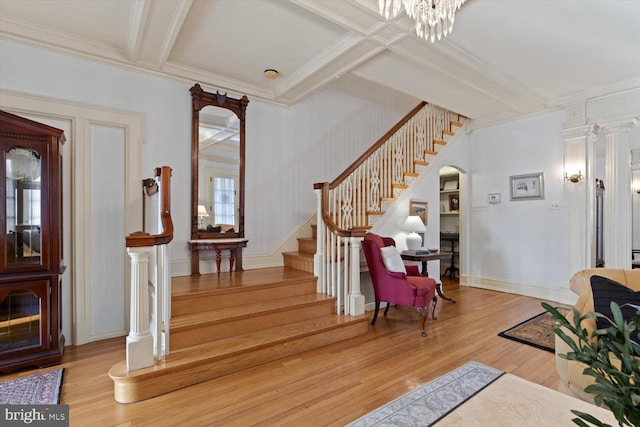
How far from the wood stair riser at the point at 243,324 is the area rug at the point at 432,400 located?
1348 millimetres

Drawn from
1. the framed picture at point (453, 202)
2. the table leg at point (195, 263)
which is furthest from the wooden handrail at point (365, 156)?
the framed picture at point (453, 202)

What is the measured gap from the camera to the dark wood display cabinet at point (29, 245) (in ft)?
8.17

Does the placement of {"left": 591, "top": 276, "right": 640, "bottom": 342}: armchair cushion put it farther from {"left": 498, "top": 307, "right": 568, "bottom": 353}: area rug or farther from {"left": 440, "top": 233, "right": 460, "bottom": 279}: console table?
{"left": 440, "top": 233, "right": 460, "bottom": 279}: console table

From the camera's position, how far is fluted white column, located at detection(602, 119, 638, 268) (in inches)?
169

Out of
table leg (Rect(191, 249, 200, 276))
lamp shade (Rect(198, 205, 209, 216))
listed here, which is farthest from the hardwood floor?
lamp shade (Rect(198, 205, 209, 216))

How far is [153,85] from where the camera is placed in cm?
364

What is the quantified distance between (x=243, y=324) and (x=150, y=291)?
0.87 metres

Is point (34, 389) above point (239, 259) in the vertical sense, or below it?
below

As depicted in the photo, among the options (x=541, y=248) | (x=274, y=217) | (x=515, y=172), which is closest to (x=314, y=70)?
(x=274, y=217)

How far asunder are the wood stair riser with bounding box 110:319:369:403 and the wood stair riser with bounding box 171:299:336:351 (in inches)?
11.4

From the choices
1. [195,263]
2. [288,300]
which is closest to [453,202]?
[288,300]

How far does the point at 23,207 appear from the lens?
8.59 feet

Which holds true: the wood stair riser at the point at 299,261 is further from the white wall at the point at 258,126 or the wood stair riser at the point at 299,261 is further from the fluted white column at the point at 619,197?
the fluted white column at the point at 619,197

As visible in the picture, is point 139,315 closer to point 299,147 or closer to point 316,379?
point 316,379
